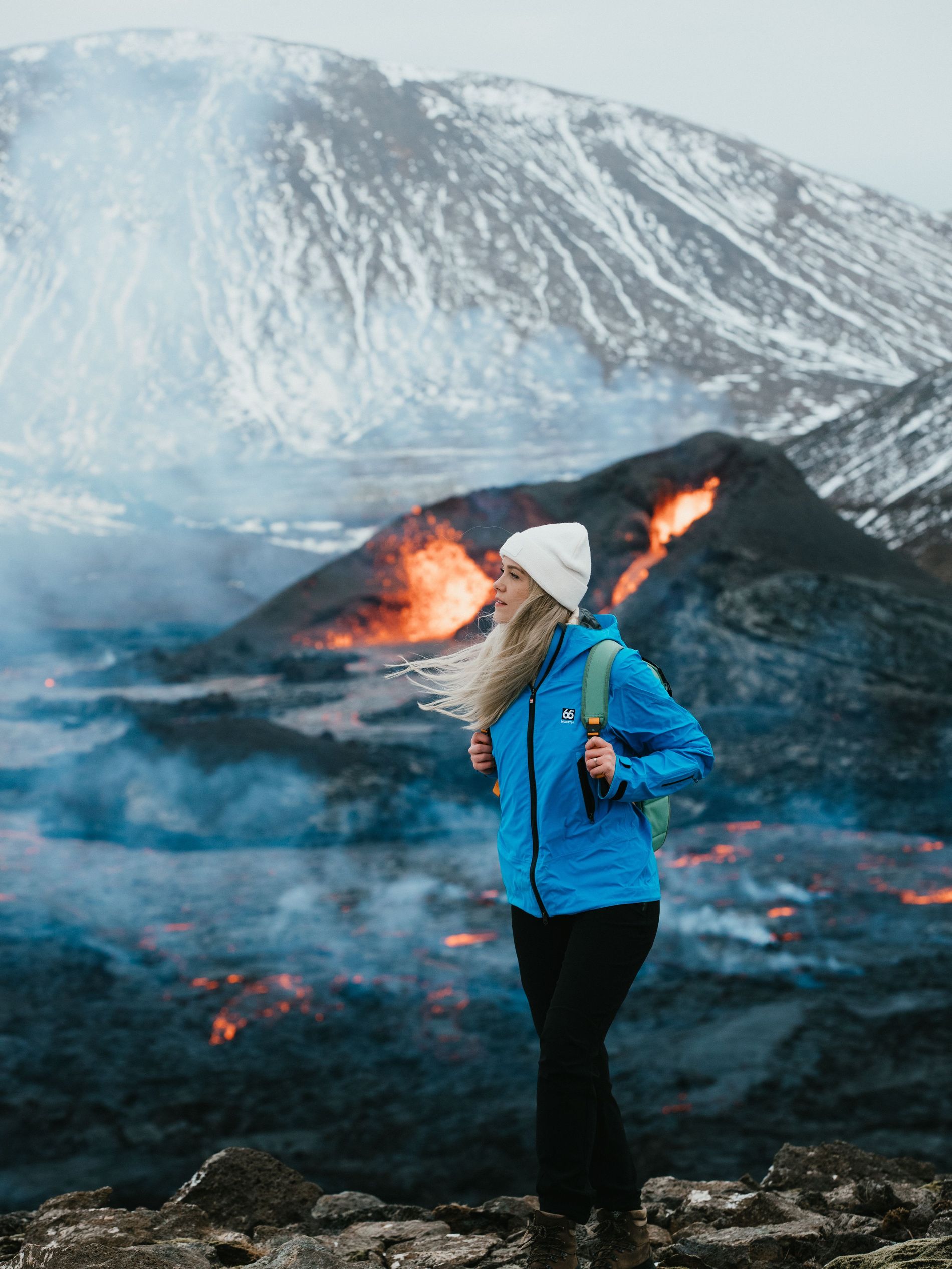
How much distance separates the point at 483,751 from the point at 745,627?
12322 millimetres

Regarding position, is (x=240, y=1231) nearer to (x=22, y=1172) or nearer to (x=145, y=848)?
(x=22, y=1172)

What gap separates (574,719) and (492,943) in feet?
21.1

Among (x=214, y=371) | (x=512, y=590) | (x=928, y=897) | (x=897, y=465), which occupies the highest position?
(x=214, y=371)

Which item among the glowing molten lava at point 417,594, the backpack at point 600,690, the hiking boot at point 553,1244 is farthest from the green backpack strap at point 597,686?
the glowing molten lava at point 417,594

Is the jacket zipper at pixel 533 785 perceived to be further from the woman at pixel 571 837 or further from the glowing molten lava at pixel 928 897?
the glowing molten lava at pixel 928 897

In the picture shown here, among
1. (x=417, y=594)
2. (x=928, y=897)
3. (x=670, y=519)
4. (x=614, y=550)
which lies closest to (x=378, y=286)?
(x=417, y=594)

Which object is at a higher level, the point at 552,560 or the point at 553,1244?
the point at 552,560

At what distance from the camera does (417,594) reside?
20.1 meters

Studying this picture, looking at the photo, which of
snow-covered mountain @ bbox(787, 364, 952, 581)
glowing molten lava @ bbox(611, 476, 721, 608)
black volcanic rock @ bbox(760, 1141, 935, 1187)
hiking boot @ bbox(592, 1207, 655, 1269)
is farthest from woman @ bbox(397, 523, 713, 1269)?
snow-covered mountain @ bbox(787, 364, 952, 581)

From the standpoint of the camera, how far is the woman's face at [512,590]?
2.57 meters

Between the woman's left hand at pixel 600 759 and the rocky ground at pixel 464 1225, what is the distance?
3.58 ft

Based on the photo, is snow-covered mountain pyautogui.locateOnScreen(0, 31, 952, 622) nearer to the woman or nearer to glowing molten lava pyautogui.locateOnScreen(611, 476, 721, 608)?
glowing molten lava pyautogui.locateOnScreen(611, 476, 721, 608)

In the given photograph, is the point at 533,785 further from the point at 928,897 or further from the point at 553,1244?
the point at 928,897

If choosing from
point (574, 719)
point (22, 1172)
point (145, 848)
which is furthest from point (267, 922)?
point (574, 719)
